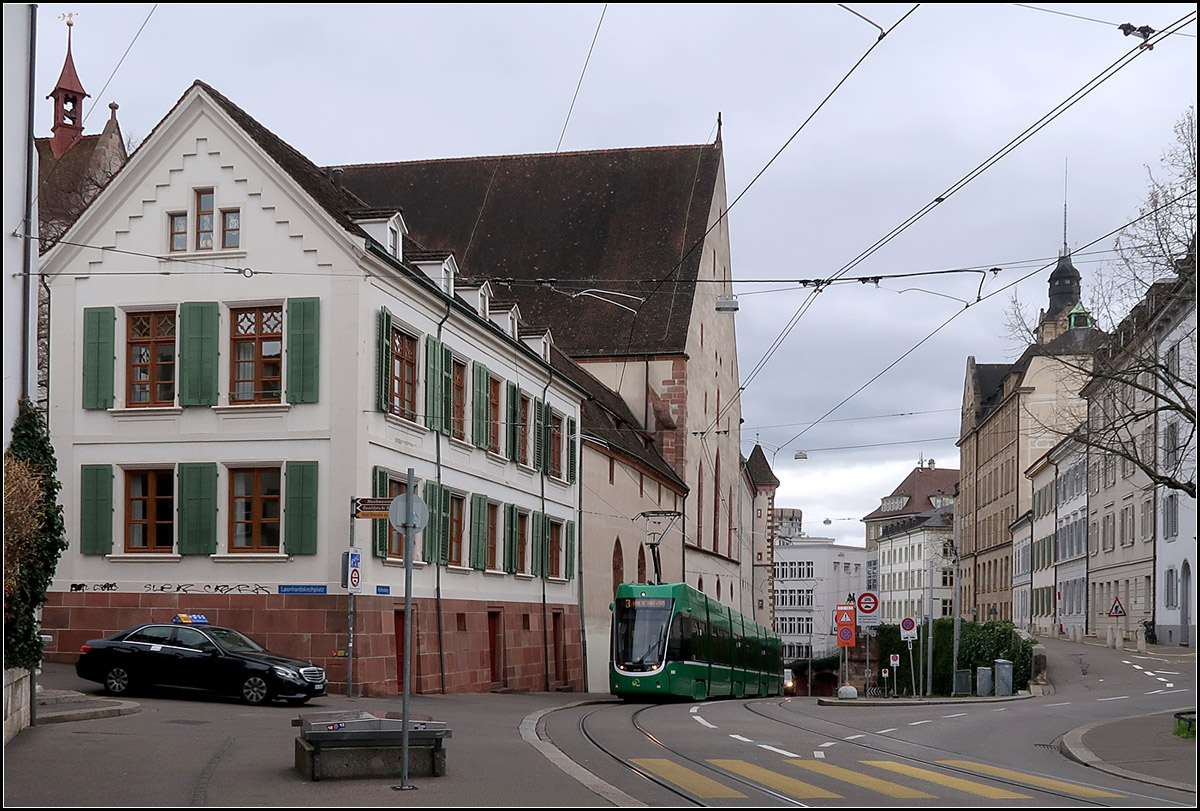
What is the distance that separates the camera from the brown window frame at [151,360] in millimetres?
27812

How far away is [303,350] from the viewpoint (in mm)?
27109

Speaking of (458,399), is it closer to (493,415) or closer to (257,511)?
(493,415)

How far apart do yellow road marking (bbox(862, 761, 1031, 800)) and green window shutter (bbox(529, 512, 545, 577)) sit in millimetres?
21845

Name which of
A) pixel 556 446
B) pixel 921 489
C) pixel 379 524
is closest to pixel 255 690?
pixel 379 524

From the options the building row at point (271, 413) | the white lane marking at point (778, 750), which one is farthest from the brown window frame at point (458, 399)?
the white lane marking at point (778, 750)

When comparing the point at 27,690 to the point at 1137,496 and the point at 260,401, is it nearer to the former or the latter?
the point at 260,401

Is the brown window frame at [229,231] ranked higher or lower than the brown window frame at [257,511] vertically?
higher

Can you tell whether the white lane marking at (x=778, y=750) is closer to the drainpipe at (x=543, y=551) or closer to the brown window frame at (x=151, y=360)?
the brown window frame at (x=151, y=360)

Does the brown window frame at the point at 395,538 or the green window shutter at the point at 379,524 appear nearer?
the green window shutter at the point at 379,524

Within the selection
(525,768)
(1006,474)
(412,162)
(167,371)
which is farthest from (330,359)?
(1006,474)

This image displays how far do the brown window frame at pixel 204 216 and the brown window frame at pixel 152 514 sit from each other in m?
4.43

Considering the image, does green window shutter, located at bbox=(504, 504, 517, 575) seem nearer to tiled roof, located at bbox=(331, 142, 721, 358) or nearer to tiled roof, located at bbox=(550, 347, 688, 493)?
tiled roof, located at bbox=(550, 347, 688, 493)

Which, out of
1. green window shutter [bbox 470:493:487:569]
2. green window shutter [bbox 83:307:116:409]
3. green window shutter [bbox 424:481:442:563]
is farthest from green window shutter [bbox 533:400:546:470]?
green window shutter [bbox 83:307:116:409]

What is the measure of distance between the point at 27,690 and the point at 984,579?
103m
